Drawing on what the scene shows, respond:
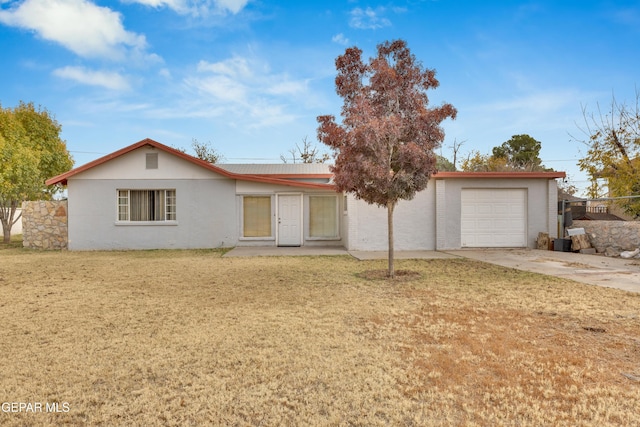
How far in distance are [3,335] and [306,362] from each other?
369 cm

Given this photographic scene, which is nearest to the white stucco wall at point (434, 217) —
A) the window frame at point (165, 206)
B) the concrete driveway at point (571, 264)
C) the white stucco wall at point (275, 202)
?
the concrete driveway at point (571, 264)

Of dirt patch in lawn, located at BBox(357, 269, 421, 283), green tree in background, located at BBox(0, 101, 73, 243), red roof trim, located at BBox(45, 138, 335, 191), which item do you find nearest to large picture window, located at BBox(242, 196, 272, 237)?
red roof trim, located at BBox(45, 138, 335, 191)

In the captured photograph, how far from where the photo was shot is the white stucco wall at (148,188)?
48.4ft

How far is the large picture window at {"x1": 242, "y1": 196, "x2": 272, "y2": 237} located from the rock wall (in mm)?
11702

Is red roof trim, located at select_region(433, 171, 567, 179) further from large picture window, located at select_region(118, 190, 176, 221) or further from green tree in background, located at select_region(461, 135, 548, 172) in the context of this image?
green tree in background, located at select_region(461, 135, 548, 172)

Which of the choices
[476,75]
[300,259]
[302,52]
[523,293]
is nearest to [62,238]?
[300,259]

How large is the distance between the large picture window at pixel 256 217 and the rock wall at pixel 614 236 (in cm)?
1170

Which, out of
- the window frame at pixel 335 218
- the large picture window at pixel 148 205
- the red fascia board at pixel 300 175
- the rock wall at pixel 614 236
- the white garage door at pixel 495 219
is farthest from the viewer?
the red fascia board at pixel 300 175

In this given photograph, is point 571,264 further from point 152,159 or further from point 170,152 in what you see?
point 152,159

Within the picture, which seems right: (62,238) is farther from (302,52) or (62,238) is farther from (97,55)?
(302,52)

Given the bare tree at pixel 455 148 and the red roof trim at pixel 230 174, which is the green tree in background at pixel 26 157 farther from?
the bare tree at pixel 455 148

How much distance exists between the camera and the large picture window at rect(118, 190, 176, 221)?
1497 cm

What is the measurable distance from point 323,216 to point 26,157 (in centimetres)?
1458

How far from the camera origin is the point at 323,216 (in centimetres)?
1562
